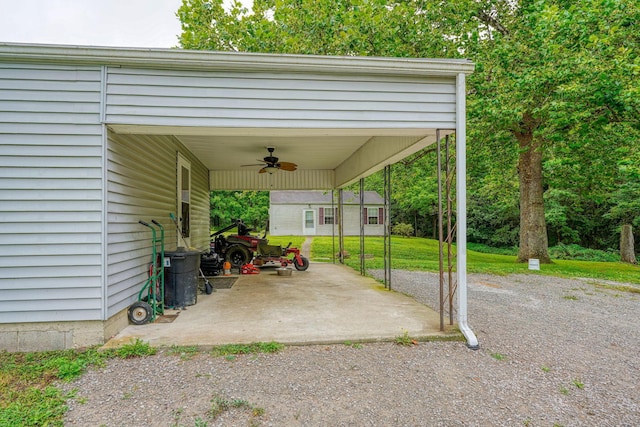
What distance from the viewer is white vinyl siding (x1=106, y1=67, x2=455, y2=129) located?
3334 millimetres

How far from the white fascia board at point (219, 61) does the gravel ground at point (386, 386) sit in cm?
286

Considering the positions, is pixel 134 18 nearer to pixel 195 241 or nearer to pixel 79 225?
pixel 195 241

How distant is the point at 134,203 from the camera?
13.2 ft

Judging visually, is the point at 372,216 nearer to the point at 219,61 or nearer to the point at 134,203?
the point at 134,203

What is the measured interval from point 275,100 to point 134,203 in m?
2.16

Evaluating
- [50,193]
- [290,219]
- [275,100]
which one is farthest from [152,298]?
[290,219]

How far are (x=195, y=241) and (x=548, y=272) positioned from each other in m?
9.18

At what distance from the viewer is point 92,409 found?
224cm

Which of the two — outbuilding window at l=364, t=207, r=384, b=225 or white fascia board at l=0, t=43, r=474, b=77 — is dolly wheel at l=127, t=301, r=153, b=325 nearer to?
white fascia board at l=0, t=43, r=474, b=77

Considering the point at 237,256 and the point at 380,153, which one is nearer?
the point at 380,153

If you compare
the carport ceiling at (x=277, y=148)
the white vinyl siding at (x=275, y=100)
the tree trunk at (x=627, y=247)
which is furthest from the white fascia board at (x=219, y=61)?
the tree trunk at (x=627, y=247)

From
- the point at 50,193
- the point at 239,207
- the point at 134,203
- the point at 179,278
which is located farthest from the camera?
the point at 239,207

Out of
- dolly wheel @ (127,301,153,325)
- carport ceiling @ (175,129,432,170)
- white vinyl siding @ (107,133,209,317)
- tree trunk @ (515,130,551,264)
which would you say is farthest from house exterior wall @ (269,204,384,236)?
dolly wheel @ (127,301,153,325)

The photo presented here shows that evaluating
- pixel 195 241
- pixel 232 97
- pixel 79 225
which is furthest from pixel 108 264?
pixel 195 241
